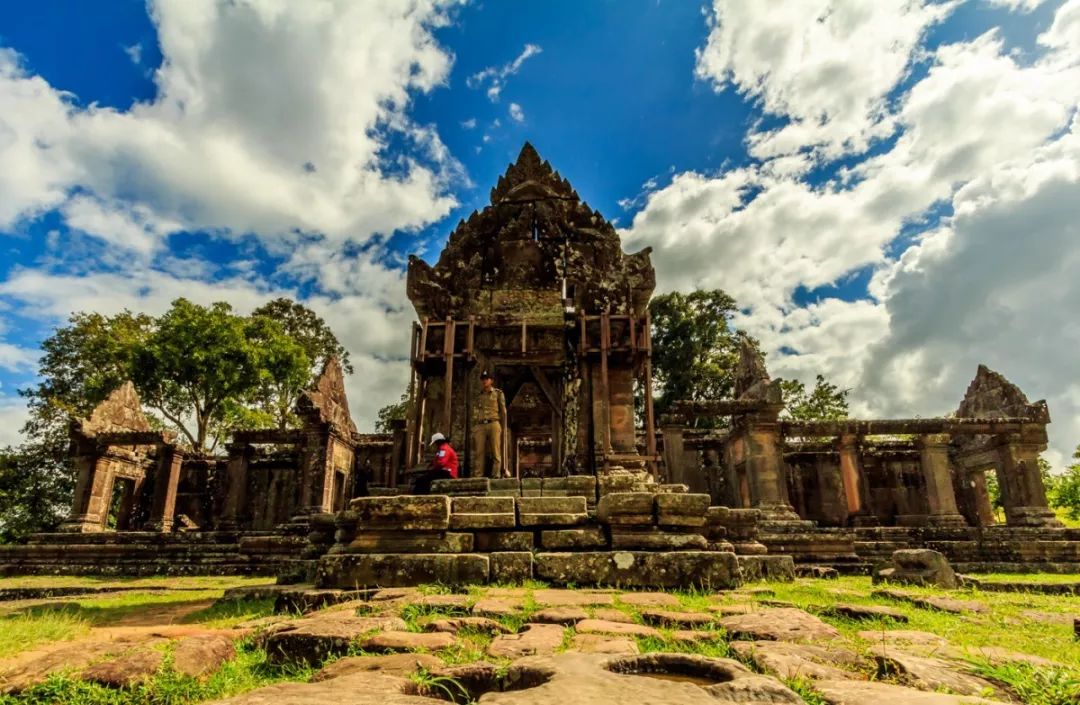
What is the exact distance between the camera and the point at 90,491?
1702 cm

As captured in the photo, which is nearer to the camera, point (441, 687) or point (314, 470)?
point (441, 687)

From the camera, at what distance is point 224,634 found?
3104 mm

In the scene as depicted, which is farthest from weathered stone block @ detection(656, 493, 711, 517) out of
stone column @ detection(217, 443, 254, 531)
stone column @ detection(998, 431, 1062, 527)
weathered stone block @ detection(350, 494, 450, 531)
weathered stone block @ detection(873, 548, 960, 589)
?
stone column @ detection(217, 443, 254, 531)

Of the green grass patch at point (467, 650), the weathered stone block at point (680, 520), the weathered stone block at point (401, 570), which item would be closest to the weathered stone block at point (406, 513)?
the weathered stone block at point (401, 570)

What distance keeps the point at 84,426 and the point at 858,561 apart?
20.5 metres

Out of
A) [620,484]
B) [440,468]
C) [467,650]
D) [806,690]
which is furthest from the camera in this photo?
[440,468]

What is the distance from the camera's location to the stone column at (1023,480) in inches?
648

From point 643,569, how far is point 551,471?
887 cm

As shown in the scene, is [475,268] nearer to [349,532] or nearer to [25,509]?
[349,532]

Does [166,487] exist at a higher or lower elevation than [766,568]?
higher

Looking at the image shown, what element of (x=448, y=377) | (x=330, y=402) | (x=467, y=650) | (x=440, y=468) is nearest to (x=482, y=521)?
(x=440, y=468)

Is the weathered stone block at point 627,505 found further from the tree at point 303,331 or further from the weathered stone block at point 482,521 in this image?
the tree at point 303,331

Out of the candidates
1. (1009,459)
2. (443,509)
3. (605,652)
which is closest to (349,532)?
(443,509)

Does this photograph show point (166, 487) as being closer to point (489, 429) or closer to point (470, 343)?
point (470, 343)
